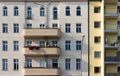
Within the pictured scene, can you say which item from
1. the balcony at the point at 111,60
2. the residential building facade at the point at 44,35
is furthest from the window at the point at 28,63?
the balcony at the point at 111,60

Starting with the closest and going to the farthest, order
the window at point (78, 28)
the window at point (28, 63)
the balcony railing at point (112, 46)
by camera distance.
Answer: the balcony railing at point (112, 46), the window at point (28, 63), the window at point (78, 28)

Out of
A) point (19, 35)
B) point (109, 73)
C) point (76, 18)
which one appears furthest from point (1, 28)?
point (109, 73)

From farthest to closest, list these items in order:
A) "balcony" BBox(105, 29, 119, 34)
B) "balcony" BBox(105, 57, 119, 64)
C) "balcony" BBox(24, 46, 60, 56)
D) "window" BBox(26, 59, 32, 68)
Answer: "window" BBox(26, 59, 32, 68)
"balcony" BBox(105, 29, 119, 34)
"balcony" BBox(24, 46, 60, 56)
"balcony" BBox(105, 57, 119, 64)

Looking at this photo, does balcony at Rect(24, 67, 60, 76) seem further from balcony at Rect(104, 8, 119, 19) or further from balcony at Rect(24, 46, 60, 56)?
balcony at Rect(104, 8, 119, 19)

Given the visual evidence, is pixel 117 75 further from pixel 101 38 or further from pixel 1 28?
pixel 1 28

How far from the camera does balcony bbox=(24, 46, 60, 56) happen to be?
64.8 meters

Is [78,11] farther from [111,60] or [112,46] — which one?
[111,60]

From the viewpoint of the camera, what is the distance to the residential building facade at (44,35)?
6544 cm

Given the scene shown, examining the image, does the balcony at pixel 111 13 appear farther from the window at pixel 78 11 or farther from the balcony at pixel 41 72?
the balcony at pixel 41 72

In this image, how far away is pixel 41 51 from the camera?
64875 millimetres

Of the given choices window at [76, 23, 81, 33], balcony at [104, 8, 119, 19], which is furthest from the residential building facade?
balcony at [104, 8, 119, 19]

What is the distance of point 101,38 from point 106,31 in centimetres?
96

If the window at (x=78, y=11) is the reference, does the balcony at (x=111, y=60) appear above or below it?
below

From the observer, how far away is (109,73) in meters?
64.7
